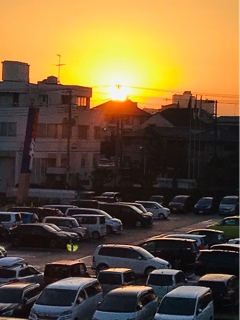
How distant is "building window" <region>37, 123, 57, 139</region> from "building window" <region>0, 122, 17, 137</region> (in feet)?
5.62

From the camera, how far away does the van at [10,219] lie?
28.4 m

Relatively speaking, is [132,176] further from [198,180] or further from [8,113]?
[8,113]

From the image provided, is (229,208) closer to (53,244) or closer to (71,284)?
(53,244)

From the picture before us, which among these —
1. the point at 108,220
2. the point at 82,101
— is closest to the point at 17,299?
the point at 108,220

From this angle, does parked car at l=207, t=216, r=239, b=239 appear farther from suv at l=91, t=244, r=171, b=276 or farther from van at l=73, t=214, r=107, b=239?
suv at l=91, t=244, r=171, b=276

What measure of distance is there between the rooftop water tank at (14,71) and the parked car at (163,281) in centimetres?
3799

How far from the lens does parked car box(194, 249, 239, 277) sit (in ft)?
59.9

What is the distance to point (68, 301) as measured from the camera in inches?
538

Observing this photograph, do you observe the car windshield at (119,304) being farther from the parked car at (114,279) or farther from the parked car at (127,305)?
the parked car at (114,279)

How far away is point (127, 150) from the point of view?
203 ft

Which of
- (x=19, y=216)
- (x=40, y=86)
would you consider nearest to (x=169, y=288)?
(x=19, y=216)

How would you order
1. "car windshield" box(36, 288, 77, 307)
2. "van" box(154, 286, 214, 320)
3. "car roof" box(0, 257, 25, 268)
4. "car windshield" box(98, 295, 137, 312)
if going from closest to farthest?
"van" box(154, 286, 214, 320) → "car windshield" box(98, 295, 137, 312) → "car windshield" box(36, 288, 77, 307) → "car roof" box(0, 257, 25, 268)

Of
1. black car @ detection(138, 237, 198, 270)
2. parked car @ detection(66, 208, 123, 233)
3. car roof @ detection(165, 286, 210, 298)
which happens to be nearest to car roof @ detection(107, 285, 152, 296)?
car roof @ detection(165, 286, 210, 298)

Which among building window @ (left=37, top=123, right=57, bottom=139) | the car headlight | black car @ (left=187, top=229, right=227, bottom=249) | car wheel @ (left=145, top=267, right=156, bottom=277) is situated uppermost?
building window @ (left=37, top=123, right=57, bottom=139)
